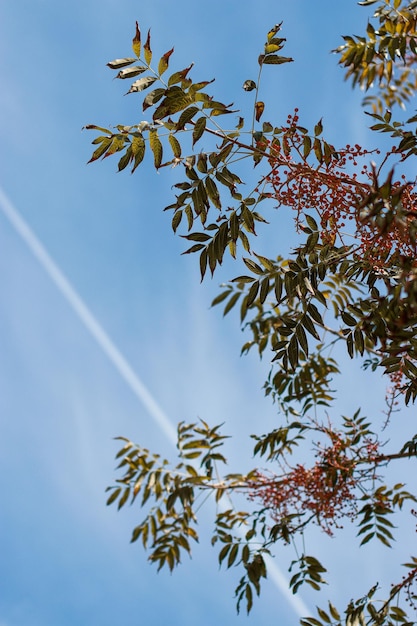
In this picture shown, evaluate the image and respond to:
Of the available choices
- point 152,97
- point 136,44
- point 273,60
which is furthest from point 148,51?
point 273,60

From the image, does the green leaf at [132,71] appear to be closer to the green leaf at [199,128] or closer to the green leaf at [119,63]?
the green leaf at [119,63]

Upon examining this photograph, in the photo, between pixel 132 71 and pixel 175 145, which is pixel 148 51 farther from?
pixel 175 145

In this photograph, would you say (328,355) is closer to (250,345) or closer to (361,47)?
(250,345)

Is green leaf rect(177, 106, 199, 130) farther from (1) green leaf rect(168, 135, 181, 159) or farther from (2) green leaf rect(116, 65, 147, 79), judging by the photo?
(2) green leaf rect(116, 65, 147, 79)

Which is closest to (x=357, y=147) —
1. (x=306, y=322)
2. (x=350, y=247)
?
(x=350, y=247)

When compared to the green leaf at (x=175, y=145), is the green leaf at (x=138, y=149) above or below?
below

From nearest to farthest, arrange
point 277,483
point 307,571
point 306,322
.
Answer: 1. point 306,322
2. point 307,571
3. point 277,483

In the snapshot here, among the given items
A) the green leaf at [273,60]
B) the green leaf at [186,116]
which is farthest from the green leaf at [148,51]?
the green leaf at [273,60]

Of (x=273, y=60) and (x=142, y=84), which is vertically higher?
(x=273, y=60)

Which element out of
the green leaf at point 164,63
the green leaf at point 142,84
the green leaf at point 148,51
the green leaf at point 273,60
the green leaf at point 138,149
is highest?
the green leaf at point 273,60

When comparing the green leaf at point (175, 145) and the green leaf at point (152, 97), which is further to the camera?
the green leaf at point (175, 145)

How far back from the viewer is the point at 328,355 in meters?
3.88

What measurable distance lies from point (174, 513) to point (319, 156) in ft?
8.19

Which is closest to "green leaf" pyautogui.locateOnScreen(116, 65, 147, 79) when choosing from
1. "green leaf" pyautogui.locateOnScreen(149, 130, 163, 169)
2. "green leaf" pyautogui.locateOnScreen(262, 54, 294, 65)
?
"green leaf" pyautogui.locateOnScreen(149, 130, 163, 169)
